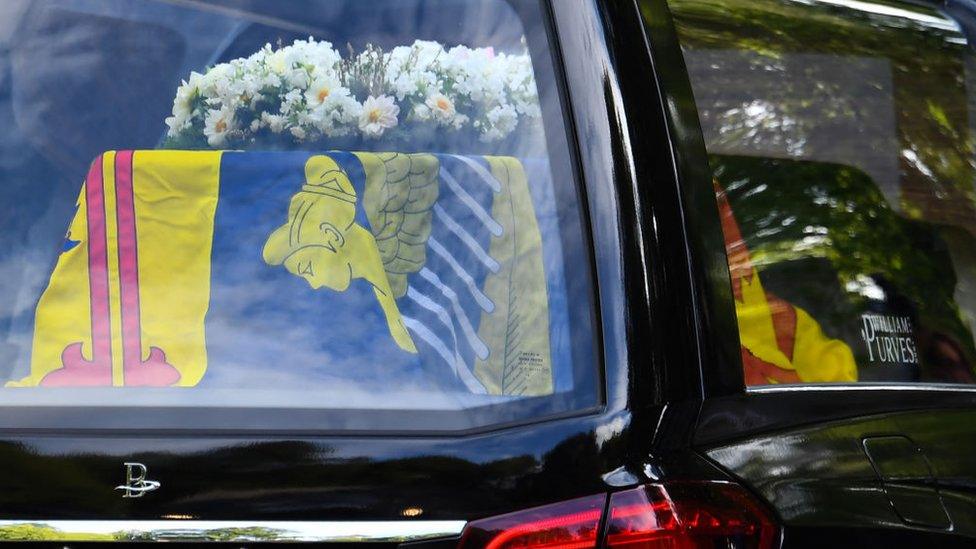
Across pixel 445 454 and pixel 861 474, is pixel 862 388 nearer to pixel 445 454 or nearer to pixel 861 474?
pixel 861 474

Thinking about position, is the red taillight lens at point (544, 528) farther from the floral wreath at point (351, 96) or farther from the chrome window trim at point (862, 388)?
the floral wreath at point (351, 96)

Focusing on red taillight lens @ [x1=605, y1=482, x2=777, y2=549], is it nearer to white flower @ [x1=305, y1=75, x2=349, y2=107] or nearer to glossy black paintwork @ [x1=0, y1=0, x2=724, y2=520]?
glossy black paintwork @ [x1=0, y1=0, x2=724, y2=520]

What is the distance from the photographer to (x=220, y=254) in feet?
7.18

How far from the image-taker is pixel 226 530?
1.84m

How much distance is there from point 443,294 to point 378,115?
0.38 metres

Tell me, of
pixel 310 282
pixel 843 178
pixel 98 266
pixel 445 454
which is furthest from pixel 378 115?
pixel 843 178

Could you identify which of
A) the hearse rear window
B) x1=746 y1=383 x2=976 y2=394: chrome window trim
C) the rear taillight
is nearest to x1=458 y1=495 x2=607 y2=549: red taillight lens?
the rear taillight

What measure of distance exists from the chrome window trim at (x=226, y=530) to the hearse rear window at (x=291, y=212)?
0.15 meters

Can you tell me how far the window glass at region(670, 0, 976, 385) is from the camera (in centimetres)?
245

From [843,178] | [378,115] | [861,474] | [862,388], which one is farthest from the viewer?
[843,178]

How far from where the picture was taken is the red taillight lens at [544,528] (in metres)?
1.78

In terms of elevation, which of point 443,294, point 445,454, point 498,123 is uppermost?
point 498,123

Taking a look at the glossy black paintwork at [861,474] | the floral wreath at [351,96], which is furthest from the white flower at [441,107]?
the glossy black paintwork at [861,474]

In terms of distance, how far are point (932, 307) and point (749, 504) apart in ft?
4.14
